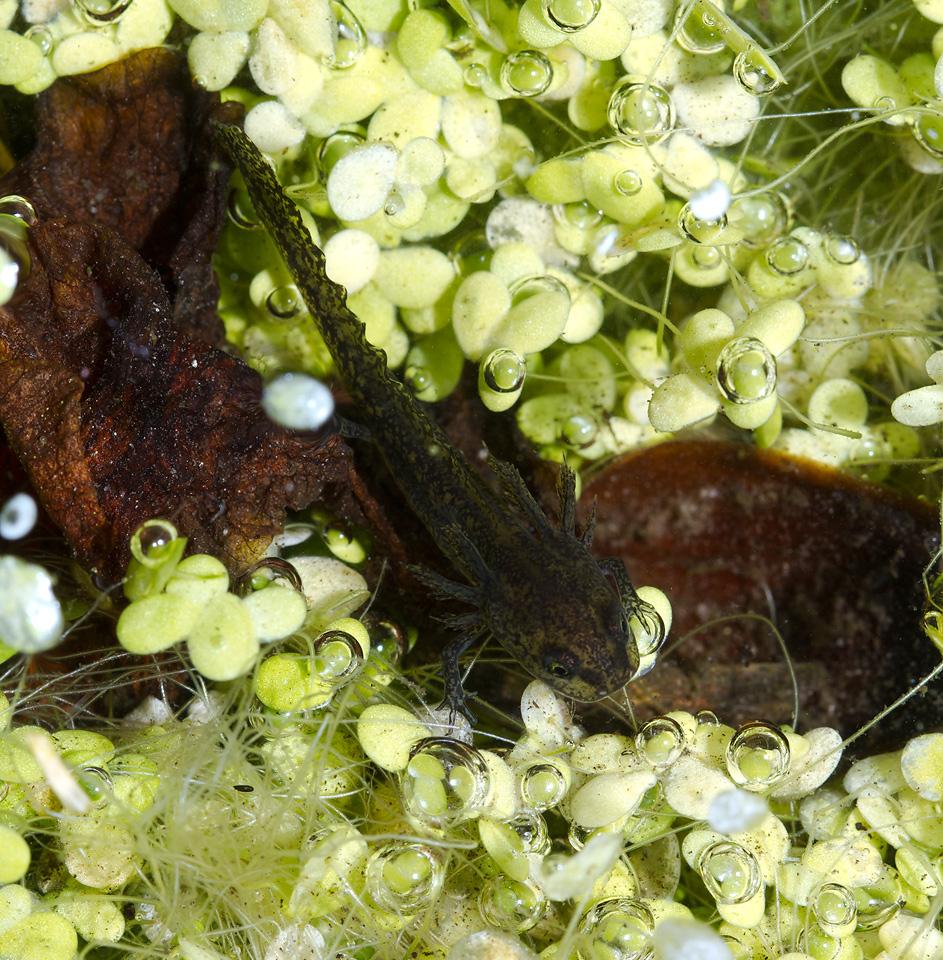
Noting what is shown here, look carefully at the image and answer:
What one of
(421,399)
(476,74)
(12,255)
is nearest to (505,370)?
(421,399)

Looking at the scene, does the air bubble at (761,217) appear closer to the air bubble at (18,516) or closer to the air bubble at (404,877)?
the air bubble at (404,877)

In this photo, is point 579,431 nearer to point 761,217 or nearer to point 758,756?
point 761,217

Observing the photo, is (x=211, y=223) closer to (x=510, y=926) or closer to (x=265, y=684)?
(x=265, y=684)

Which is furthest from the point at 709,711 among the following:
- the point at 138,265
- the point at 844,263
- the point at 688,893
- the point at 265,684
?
the point at 138,265

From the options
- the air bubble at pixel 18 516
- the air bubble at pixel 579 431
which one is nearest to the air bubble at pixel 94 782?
the air bubble at pixel 18 516

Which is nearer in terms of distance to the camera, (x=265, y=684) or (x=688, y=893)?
(x=265, y=684)
